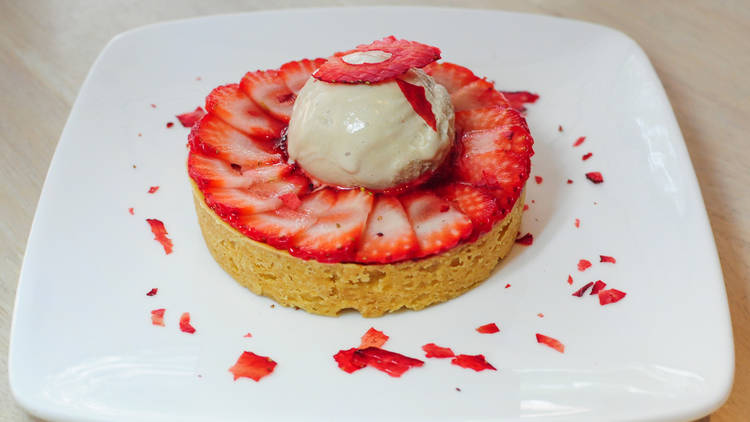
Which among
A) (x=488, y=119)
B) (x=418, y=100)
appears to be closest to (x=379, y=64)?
(x=418, y=100)

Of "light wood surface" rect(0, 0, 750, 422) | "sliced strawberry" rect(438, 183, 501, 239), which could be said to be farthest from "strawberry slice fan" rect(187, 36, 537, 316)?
"light wood surface" rect(0, 0, 750, 422)

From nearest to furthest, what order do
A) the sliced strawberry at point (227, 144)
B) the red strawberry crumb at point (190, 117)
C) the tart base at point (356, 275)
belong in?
1. the tart base at point (356, 275)
2. the sliced strawberry at point (227, 144)
3. the red strawberry crumb at point (190, 117)

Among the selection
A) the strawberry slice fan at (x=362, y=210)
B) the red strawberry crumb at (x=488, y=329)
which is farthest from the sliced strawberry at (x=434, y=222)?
the red strawberry crumb at (x=488, y=329)

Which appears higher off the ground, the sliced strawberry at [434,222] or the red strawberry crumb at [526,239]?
the sliced strawberry at [434,222]

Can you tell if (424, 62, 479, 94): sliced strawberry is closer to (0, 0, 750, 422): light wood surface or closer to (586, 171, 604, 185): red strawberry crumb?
(586, 171, 604, 185): red strawberry crumb

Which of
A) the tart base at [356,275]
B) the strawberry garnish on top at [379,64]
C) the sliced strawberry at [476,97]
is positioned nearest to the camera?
the tart base at [356,275]

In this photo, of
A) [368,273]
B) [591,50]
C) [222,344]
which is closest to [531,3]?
[591,50]

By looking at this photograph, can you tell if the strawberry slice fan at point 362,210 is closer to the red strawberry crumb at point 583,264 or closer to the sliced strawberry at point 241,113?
the sliced strawberry at point 241,113
